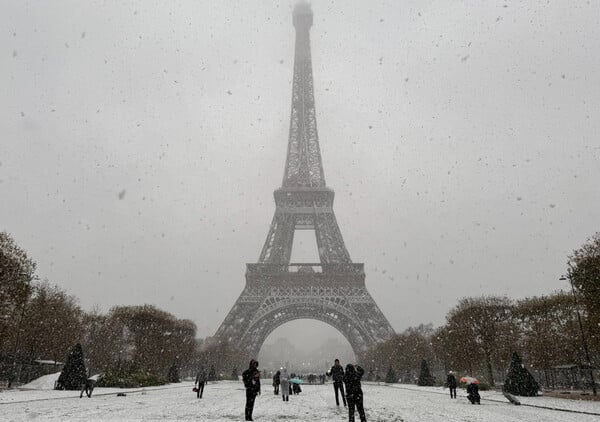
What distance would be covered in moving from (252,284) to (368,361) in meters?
23.1

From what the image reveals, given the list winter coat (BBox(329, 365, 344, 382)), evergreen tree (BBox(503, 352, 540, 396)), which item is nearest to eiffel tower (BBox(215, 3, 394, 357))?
evergreen tree (BBox(503, 352, 540, 396))

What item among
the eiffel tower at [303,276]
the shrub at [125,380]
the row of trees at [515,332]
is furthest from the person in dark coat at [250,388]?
the eiffel tower at [303,276]

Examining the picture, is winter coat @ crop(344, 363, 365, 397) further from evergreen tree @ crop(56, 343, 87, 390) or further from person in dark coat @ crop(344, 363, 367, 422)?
evergreen tree @ crop(56, 343, 87, 390)

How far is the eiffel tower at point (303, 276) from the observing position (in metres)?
66.7

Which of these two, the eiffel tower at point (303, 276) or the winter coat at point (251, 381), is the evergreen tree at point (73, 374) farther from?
the eiffel tower at point (303, 276)

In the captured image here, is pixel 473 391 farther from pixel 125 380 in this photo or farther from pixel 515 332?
pixel 515 332

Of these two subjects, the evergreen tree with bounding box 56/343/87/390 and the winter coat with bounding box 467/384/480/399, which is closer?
the winter coat with bounding box 467/384/480/399

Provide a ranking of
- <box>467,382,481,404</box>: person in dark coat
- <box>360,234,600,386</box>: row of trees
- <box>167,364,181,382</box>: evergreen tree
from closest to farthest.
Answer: <box>467,382,481,404</box>: person in dark coat
<box>360,234,600,386</box>: row of trees
<box>167,364,181,382</box>: evergreen tree

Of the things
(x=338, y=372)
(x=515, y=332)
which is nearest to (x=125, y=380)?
(x=338, y=372)

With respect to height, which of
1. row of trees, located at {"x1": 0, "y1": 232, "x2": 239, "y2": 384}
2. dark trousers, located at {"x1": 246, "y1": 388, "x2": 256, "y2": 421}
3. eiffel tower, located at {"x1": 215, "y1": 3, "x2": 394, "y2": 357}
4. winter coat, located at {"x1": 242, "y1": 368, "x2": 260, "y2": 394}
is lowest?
dark trousers, located at {"x1": 246, "y1": 388, "x2": 256, "y2": 421}

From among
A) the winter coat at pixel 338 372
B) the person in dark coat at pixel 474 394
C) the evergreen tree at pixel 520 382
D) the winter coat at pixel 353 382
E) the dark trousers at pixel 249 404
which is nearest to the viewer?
the winter coat at pixel 353 382

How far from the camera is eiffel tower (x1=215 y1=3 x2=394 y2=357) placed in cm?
6669

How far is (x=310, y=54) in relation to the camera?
8962 cm

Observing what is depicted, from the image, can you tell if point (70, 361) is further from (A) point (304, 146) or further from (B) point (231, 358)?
(A) point (304, 146)
